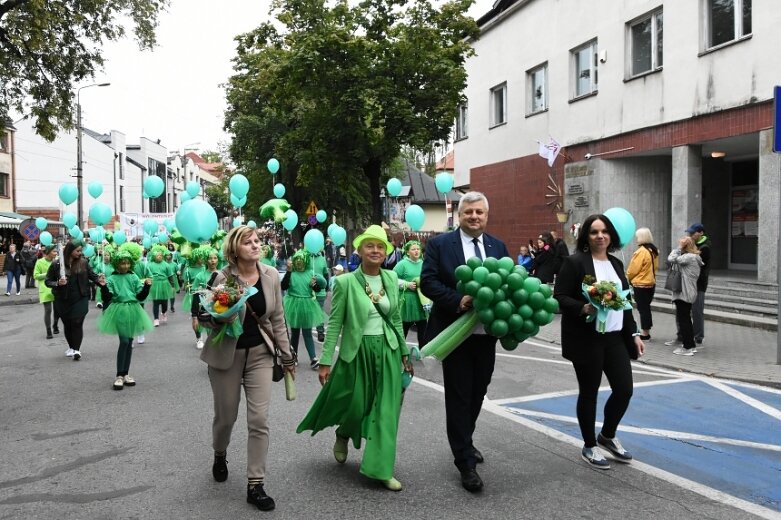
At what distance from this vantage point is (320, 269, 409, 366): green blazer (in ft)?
14.7

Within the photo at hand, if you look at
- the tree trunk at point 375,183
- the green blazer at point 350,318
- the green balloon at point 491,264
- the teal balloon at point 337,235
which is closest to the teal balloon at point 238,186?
the teal balloon at point 337,235

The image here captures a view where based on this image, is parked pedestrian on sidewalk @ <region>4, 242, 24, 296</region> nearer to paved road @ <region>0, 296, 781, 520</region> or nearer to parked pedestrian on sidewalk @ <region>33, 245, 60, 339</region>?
parked pedestrian on sidewalk @ <region>33, 245, 60, 339</region>

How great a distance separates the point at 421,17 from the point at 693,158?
945 centimetres

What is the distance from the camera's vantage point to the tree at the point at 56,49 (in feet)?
44.3

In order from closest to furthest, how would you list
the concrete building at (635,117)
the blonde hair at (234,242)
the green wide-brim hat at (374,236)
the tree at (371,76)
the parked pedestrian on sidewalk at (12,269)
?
the blonde hair at (234,242), the green wide-brim hat at (374,236), the concrete building at (635,117), the tree at (371,76), the parked pedestrian on sidewalk at (12,269)

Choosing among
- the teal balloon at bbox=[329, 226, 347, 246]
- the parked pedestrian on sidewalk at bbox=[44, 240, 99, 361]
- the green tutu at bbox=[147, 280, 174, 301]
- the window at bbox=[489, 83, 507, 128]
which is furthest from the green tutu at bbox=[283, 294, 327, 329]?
the window at bbox=[489, 83, 507, 128]

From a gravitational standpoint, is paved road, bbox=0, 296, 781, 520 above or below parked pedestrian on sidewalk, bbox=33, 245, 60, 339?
below

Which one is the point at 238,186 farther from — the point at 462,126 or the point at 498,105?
the point at 462,126

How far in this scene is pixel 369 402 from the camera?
449cm

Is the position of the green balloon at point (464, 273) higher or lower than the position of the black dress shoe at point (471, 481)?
higher

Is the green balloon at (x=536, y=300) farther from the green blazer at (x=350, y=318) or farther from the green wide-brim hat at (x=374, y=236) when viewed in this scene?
the green wide-brim hat at (x=374, y=236)

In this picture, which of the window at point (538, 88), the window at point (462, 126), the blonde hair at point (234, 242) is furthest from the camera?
the window at point (462, 126)

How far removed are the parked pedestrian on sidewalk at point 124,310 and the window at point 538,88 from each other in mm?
14713

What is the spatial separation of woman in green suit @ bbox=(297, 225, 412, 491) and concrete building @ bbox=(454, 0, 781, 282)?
9.45 m
